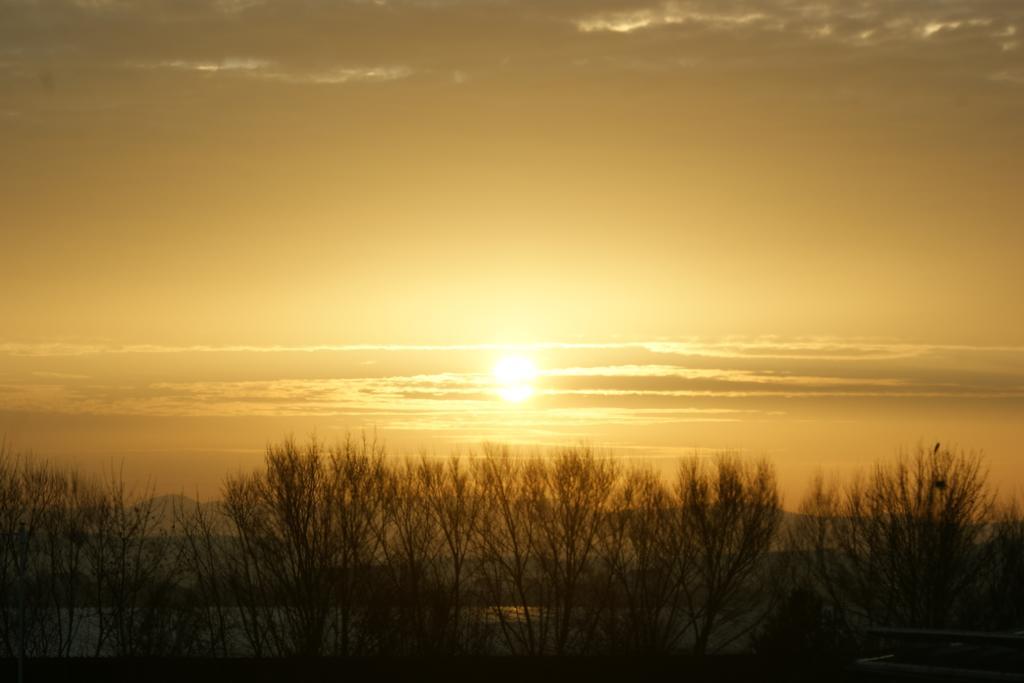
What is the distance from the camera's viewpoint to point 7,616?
48938 mm

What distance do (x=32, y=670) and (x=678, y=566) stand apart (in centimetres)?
3558

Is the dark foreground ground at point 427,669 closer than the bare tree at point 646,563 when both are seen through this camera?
Yes

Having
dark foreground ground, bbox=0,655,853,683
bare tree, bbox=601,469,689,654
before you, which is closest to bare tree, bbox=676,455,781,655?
bare tree, bbox=601,469,689,654

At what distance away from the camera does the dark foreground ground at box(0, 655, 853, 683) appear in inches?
1118

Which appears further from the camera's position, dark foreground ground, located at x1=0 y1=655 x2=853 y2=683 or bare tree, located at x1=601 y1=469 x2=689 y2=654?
bare tree, located at x1=601 y1=469 x2=689 y2=654

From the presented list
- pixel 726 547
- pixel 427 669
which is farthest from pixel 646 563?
pixel 427 669

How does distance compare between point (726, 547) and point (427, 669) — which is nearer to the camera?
point (427, 669)

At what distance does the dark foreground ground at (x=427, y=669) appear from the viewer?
93.2 ft

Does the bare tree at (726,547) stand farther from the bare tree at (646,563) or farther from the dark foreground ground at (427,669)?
the dark foreground ground at (427,669)

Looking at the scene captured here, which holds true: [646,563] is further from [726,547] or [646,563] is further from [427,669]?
[427,669]

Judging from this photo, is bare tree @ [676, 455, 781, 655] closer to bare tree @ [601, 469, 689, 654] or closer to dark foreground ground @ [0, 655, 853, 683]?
bare tree @ [601, 469, 689, 654]

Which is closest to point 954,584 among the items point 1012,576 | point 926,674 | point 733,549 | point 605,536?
point 1012,576

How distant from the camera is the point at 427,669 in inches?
1140

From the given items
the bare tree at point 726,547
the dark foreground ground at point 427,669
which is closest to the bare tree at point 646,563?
the bare tree at point 726,547
